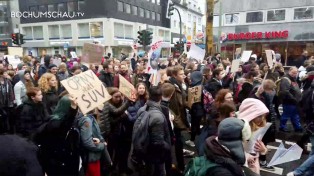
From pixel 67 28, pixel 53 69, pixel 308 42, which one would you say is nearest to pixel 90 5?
pixel 67 28

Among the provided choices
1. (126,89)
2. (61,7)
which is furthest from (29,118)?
(61,7)

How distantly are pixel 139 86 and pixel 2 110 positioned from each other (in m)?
3.37

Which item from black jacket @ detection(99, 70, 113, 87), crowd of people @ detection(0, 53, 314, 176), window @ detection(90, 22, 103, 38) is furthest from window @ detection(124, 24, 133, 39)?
crowd of people @ detection(0, 53, 314, 176)

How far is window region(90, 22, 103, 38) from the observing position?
40.3 meters

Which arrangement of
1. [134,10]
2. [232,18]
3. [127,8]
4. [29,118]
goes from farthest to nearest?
[134,10], [127,8], [232,18], [29,118]

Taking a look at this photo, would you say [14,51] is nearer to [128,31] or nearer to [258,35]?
[258,35]

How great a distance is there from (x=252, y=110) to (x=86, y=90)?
6.67 feet

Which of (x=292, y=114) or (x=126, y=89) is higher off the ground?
(x=126, y=89)

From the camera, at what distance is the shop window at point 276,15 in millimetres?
24609

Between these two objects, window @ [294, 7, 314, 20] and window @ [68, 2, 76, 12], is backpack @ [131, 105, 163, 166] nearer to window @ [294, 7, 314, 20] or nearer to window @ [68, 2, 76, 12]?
window @ [294, 7, 314, 20]

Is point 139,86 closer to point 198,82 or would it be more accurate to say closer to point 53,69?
point 198,82

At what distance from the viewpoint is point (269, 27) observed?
25188 millimetres

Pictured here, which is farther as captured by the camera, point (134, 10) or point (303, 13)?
point (134, 10)

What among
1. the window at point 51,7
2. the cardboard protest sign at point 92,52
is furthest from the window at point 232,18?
the window at point 51,7
